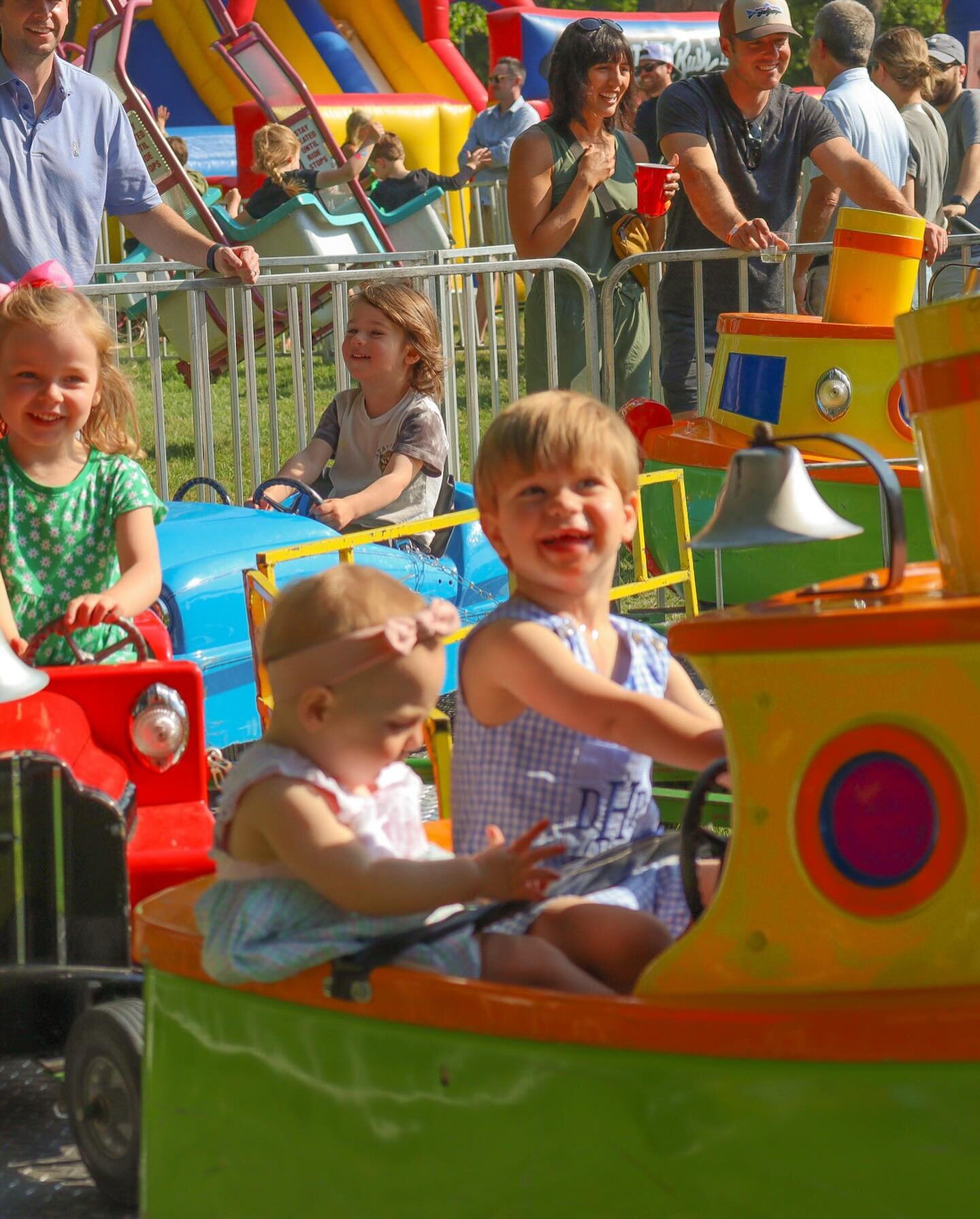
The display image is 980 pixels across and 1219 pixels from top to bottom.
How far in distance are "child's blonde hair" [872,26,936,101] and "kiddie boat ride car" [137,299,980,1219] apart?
649 cm

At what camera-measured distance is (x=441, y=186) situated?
13852 mm

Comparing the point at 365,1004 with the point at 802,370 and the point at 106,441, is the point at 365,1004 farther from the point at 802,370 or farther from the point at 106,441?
the point at 802,370

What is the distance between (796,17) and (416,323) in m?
34.7

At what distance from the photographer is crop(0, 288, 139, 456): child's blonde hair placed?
3.30 meters

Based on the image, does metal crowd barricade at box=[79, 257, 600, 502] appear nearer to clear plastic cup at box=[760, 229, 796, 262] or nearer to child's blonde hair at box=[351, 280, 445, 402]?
clear plastic cup at box=[760, 229, 796, 262]

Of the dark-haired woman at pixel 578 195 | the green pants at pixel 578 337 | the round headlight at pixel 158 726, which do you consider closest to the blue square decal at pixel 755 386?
the dark-haired woman at pixel 578 195

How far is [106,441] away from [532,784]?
1.67 m

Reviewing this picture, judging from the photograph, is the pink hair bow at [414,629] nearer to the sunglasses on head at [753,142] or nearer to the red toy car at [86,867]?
the red toy car at [86,867]

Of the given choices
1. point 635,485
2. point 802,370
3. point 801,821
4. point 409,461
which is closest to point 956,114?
point 802,370

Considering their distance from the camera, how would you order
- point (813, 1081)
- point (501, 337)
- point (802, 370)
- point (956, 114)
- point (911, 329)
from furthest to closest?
point (501, 337), point (956, 114), point (802, 370), point (911, 329), point (813, 1081)

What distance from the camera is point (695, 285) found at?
20.5ft

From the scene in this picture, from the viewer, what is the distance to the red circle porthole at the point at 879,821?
5.36 feet

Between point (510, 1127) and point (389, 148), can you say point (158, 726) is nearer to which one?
point (510, 1127)

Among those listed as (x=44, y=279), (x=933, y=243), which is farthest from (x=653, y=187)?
(x=44, y=279)
